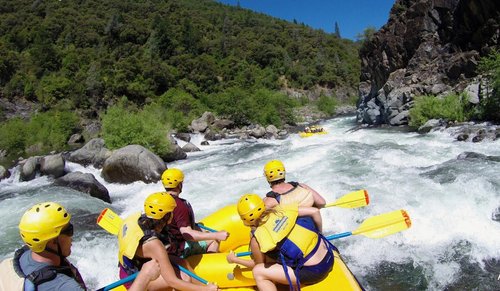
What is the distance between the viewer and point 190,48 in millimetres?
59969

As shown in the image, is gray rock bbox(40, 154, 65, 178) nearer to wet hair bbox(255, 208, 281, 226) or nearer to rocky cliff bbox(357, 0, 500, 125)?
wet hair bbox(255, 208, 281, 226)

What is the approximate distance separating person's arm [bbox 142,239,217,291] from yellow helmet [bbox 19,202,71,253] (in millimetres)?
733

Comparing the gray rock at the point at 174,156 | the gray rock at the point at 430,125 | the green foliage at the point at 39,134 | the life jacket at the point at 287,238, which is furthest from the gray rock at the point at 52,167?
the gray rock at the point at 430,125

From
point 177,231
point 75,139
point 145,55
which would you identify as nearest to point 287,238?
point 177,231

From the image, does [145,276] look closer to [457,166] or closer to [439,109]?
[457,166]

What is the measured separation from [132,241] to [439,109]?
20.0 meters

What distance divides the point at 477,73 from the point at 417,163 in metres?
15.4

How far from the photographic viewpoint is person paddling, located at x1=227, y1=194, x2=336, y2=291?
2.73 meters

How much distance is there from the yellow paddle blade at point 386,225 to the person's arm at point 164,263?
6.63ft

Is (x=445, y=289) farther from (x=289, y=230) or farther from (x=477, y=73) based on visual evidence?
(x=477, y=73)

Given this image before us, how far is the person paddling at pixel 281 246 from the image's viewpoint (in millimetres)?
2727

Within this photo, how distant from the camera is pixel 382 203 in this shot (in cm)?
683

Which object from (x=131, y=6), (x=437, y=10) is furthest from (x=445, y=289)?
(x=131, y=6)

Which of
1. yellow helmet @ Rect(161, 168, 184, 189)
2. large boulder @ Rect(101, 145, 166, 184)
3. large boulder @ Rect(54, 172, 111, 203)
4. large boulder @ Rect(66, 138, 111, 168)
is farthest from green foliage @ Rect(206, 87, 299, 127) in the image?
yellow helmet @ Rect(161, 168, 184, 189)
